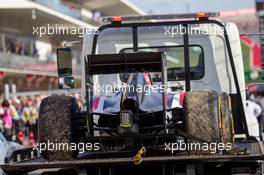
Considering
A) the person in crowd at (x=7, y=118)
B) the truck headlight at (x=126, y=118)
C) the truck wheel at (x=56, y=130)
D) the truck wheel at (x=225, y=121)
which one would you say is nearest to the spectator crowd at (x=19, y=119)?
the person in crowd at (x=7, y=118)

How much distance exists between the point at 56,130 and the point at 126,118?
72cm

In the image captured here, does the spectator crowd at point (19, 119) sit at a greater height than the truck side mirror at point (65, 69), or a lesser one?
lesser

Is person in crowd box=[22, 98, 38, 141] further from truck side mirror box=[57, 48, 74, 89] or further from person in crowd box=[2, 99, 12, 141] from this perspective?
truck side mirror box=[57, 48, 74, 89]

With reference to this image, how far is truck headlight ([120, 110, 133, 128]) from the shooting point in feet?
23.5

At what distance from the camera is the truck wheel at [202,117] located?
7.11 metres

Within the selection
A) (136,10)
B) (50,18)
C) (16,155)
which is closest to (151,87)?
(16,155)

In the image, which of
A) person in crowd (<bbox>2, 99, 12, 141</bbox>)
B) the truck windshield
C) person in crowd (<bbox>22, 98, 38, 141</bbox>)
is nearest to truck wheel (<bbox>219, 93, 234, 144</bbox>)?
the truck windshield

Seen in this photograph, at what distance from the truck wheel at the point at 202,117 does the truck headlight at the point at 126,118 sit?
1.78 ft

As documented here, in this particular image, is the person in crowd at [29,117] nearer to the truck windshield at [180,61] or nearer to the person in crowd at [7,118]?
the person in crowd at [7,118]

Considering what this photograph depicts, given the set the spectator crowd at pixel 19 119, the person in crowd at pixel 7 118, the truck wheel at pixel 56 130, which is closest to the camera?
the truck wheel at pixel 56 130

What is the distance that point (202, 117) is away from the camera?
7125 mm

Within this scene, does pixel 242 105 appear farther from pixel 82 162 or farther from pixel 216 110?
pixel 82 162

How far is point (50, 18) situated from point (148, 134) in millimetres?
35124

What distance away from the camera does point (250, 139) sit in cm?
833
